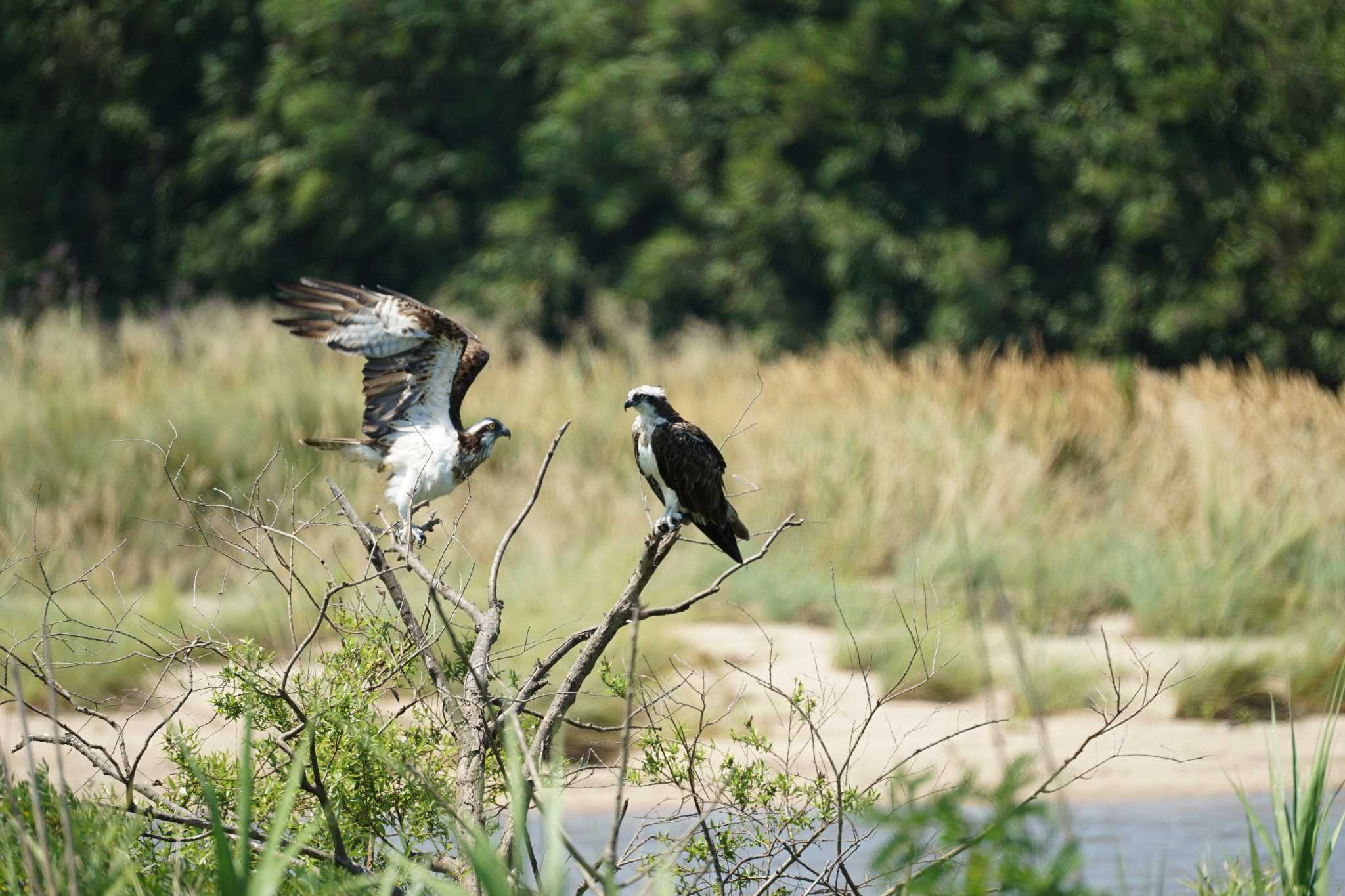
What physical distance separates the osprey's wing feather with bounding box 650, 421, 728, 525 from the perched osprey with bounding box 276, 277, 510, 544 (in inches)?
20.7

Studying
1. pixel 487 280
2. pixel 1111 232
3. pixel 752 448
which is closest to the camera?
pixel 752 448

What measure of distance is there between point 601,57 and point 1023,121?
4.49 meters

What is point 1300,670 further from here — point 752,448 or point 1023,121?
point 1023,121

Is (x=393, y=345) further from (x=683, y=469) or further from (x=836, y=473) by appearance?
(x=836, y=473)

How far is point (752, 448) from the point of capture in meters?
9.77

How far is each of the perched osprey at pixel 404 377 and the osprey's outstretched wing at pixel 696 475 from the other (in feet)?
1.73

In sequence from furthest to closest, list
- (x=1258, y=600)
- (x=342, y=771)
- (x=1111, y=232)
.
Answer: (x=1111, y=232) < (x=1258, y=600) < (x=342, y=771)

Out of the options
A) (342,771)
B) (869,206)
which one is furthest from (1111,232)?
(342,771)

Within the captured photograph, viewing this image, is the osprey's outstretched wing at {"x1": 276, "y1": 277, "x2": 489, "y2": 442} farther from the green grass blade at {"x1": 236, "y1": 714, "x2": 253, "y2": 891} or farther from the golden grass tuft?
the golden grass tuft

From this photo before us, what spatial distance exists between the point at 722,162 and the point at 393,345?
12323mm

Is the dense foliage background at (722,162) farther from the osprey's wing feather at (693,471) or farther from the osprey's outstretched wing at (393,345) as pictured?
the osprey's wing feather at (693,471)

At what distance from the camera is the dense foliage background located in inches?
552

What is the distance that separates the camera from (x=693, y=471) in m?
4.09

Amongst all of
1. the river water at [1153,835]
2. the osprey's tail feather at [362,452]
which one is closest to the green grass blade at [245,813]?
the osprey's tail feather at [362,452]
